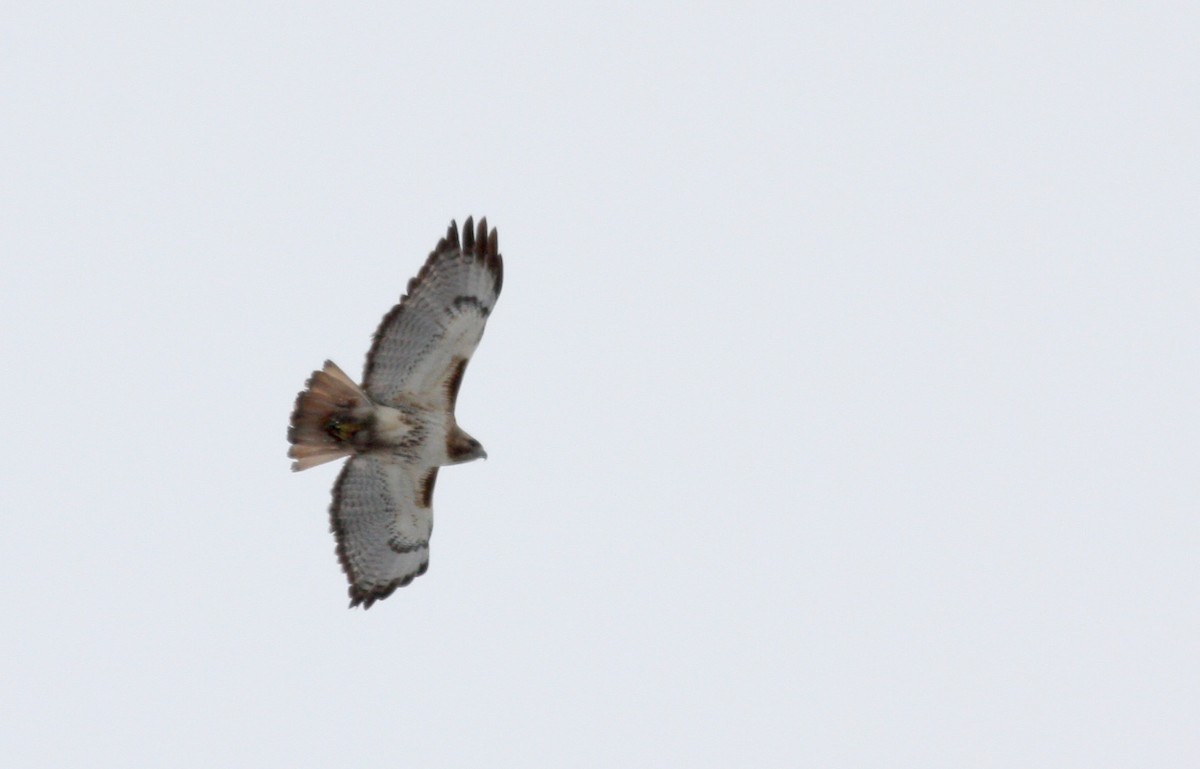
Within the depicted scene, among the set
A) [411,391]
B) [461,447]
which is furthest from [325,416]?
[461,447]

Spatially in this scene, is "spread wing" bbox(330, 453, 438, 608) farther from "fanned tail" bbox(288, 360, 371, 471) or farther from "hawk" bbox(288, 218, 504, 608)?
"fanned tail" bbox(288, 360, 371, 471)

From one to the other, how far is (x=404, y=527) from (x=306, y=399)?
1.53 metres

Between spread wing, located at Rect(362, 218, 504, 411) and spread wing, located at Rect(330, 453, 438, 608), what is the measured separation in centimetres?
100

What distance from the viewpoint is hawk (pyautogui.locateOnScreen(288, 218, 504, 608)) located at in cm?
1127

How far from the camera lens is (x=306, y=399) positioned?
11.3 m

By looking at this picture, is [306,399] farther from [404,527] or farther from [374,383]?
[404,527]

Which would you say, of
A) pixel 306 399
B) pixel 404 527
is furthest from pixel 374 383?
pixel 404 527

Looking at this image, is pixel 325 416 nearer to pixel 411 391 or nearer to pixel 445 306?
pixel 411 391

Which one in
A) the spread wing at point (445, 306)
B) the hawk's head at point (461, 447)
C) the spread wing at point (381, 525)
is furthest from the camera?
the spread wing at point (381, 525)

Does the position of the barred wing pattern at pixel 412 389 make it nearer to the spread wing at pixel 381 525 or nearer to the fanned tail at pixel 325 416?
the spread wing at pixel 381 525

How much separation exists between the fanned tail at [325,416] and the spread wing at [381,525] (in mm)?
523

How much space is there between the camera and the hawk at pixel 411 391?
11.3m

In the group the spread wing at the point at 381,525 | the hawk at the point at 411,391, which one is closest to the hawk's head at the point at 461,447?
the hawk at the point at 411,391

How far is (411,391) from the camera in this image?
11555mm
